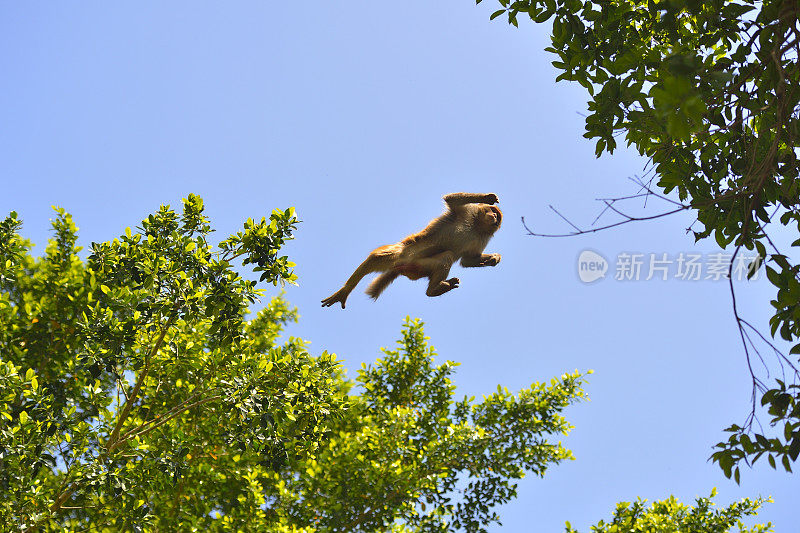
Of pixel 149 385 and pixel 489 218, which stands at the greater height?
pixel 489 218

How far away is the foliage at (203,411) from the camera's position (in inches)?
243

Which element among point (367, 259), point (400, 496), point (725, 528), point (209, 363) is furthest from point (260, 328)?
point (725, 528)

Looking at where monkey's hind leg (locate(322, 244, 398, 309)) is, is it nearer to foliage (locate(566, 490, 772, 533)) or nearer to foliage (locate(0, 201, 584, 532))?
foliage (locate(0, 201, 584, 532))

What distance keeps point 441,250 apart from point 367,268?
70cm

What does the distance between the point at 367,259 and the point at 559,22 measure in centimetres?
260

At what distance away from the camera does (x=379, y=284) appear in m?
6.39

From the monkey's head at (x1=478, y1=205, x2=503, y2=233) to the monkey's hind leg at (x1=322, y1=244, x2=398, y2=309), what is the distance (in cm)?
92

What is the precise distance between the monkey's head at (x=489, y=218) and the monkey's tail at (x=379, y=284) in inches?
38.9

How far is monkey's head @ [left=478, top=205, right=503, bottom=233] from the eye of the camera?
6285mm

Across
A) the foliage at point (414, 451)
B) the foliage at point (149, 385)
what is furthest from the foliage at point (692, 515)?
the foliage at point (149, 385)

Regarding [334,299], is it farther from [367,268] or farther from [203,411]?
[203,411]

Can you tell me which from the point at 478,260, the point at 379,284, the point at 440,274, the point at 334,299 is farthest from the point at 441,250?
the point at 334,299

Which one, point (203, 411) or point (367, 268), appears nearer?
point (367, 268)

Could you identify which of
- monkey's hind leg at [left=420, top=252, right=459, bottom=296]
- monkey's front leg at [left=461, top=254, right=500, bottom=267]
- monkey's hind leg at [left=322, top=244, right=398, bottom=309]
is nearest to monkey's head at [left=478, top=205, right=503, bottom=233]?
monkey's front leg at [left=461, top=254, right=500, bottom=267]
